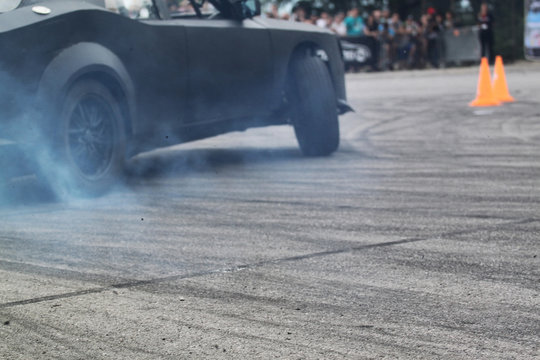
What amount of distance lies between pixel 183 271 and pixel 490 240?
1.70 meters

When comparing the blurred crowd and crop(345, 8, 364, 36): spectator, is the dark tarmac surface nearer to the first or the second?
crop(345, 8, 364, 36): spectator

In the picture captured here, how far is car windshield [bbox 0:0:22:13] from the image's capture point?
6.80 m

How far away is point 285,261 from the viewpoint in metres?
Result: 5.14

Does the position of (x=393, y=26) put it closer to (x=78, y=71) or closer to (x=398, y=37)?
(x=398, y=37)

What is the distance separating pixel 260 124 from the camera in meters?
9.29

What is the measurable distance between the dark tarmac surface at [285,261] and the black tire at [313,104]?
245 mm

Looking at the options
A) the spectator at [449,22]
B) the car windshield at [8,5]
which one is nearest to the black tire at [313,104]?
the car windshield at [8,5]

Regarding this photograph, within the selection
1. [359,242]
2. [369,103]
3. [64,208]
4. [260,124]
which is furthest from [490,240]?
[369,103]

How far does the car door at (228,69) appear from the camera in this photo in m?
8.20

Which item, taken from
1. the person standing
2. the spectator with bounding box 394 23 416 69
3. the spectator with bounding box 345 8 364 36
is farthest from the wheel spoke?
the spectator with bounding box 394 23 416 69

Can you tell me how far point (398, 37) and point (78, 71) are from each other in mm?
24774

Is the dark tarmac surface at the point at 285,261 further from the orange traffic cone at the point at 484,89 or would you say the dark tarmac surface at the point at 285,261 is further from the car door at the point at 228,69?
the orange traffic cone at the point at 484,89

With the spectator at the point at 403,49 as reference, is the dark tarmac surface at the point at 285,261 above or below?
above

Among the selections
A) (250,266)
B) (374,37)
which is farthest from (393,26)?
(250,266)
